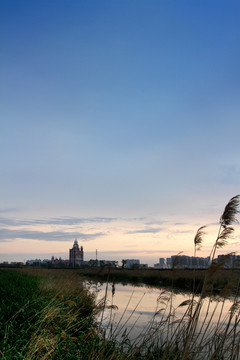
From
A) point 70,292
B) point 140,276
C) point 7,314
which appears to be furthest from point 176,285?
point 7,314

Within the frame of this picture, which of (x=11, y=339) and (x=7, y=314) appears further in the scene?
(x=7, y=314)

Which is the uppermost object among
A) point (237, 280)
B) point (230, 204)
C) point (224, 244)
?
point (230, 204)

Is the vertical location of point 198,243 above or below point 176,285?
above

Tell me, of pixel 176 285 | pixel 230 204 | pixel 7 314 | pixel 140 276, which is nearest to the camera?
pixel 230 204

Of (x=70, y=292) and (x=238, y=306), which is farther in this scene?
(x=70, y=292)

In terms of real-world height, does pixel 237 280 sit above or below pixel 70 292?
above

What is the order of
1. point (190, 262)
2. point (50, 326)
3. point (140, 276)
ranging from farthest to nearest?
point (140, 276) → point (50, 326) → point (190, 262)

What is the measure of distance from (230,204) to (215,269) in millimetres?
732

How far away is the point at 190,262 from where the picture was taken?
16.6 feet

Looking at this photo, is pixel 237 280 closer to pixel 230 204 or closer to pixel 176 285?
pixel 230 204

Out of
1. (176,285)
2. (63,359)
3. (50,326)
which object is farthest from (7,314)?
A: (176,285)

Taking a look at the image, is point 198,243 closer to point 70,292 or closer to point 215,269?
point 215,269

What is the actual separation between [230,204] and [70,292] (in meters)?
9.00

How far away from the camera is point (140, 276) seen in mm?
34969
